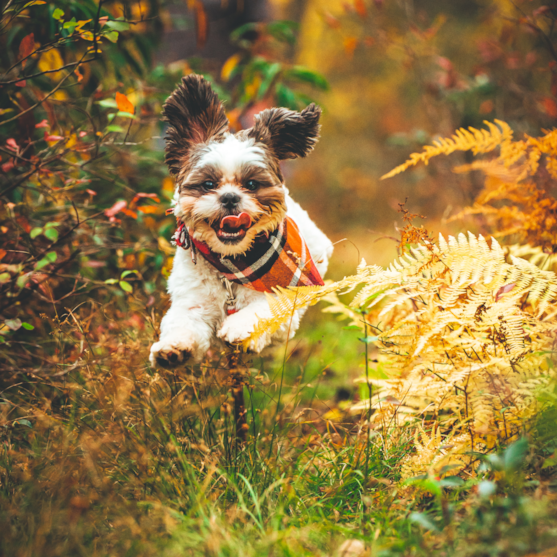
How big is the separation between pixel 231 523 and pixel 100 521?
1.88ft

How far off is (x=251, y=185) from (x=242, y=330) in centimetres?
82

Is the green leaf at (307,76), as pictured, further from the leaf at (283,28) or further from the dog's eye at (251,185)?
the dog's eye at (251,185)

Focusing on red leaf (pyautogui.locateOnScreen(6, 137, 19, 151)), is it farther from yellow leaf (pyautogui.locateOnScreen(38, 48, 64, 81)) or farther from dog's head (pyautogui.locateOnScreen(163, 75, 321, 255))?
dog's head (pyautogui.locateOnScreen(163, 75, 321, 255))

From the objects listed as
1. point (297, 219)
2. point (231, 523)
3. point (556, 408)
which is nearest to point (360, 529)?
point (231, 523)

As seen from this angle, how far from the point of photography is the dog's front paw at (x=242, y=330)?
225 cm


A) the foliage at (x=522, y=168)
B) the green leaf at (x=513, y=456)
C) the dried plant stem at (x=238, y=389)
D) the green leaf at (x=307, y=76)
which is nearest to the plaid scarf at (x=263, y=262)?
the dried plant stem at (x=238, y=389)

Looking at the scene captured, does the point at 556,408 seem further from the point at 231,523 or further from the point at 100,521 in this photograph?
the point at 100,521

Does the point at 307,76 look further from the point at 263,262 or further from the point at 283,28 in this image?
the point at 263,262

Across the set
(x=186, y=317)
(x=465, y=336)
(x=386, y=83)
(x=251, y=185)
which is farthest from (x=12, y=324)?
(x=386, y=83)

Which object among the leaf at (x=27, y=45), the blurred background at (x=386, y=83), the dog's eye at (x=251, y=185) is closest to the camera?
the dog's eye at (x=251, y=185)

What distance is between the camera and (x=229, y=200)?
2365mm

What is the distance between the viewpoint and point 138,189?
4316 millimetres

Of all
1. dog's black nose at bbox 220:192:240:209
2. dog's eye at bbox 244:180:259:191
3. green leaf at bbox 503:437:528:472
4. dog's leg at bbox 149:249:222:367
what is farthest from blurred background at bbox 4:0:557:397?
green leaf at bbox 503:437:528:472

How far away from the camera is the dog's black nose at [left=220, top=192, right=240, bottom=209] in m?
2.36
